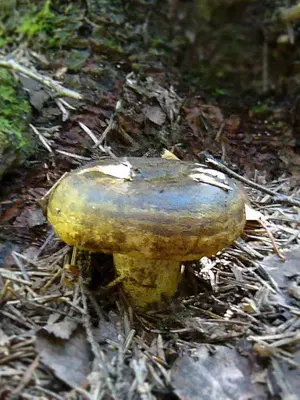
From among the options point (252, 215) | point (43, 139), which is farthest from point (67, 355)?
point (43, 139)

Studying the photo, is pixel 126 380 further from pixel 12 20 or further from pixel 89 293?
pixel 12 20

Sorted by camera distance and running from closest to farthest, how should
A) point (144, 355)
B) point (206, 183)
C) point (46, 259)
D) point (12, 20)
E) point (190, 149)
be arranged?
point (144, 355) → point (206, 183) → point (46, 259) → point (190, 149) → point (12, 20)

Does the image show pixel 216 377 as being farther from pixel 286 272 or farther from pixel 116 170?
pixel 116 170

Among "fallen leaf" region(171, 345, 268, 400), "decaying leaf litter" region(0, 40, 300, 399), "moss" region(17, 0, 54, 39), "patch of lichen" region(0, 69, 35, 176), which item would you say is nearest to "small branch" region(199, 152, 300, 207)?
"decaying leaf litter" region(0, 40, 300, 399)

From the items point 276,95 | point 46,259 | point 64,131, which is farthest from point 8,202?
point 276,95

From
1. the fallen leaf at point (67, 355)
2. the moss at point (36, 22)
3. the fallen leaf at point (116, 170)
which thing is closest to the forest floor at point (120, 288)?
the fallen leaf at point (67, 355)

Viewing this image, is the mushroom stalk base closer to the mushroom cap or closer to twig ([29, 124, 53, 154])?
the mushroom cap

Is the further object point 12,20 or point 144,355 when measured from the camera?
point 12,20
